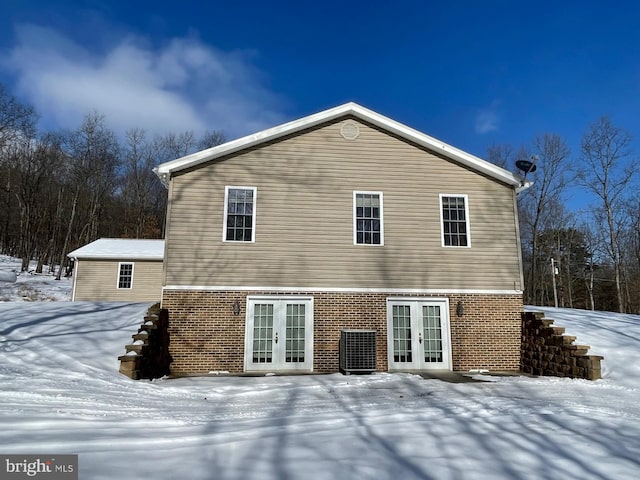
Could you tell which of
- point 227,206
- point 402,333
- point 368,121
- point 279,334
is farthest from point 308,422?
point 368,121

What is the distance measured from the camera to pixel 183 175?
10.4 m

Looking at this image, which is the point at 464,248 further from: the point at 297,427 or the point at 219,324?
the point at 297,427

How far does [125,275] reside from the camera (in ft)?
67.2

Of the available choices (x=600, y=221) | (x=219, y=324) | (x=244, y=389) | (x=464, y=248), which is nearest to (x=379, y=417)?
(x=244, y=389)

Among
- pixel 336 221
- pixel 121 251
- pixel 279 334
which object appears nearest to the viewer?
pixel 279 334

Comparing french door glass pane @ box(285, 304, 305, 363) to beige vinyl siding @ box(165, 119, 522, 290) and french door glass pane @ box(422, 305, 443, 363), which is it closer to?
beige vinyl siding @ box(165, 119, 522, 290)

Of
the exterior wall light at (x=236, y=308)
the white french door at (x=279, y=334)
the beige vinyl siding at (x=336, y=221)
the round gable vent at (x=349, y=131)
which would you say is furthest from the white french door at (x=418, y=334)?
the round gable vent at (x=349, y=131)

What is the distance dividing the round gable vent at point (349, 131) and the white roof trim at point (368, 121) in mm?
292

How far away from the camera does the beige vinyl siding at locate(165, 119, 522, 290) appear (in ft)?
33.5

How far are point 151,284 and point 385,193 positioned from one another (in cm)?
1467

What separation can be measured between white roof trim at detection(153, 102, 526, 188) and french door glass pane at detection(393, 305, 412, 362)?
445 cm

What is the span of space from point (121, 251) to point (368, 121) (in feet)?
51.7

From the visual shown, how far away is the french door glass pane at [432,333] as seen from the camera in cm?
1048

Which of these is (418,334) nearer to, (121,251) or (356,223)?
(356,223)
